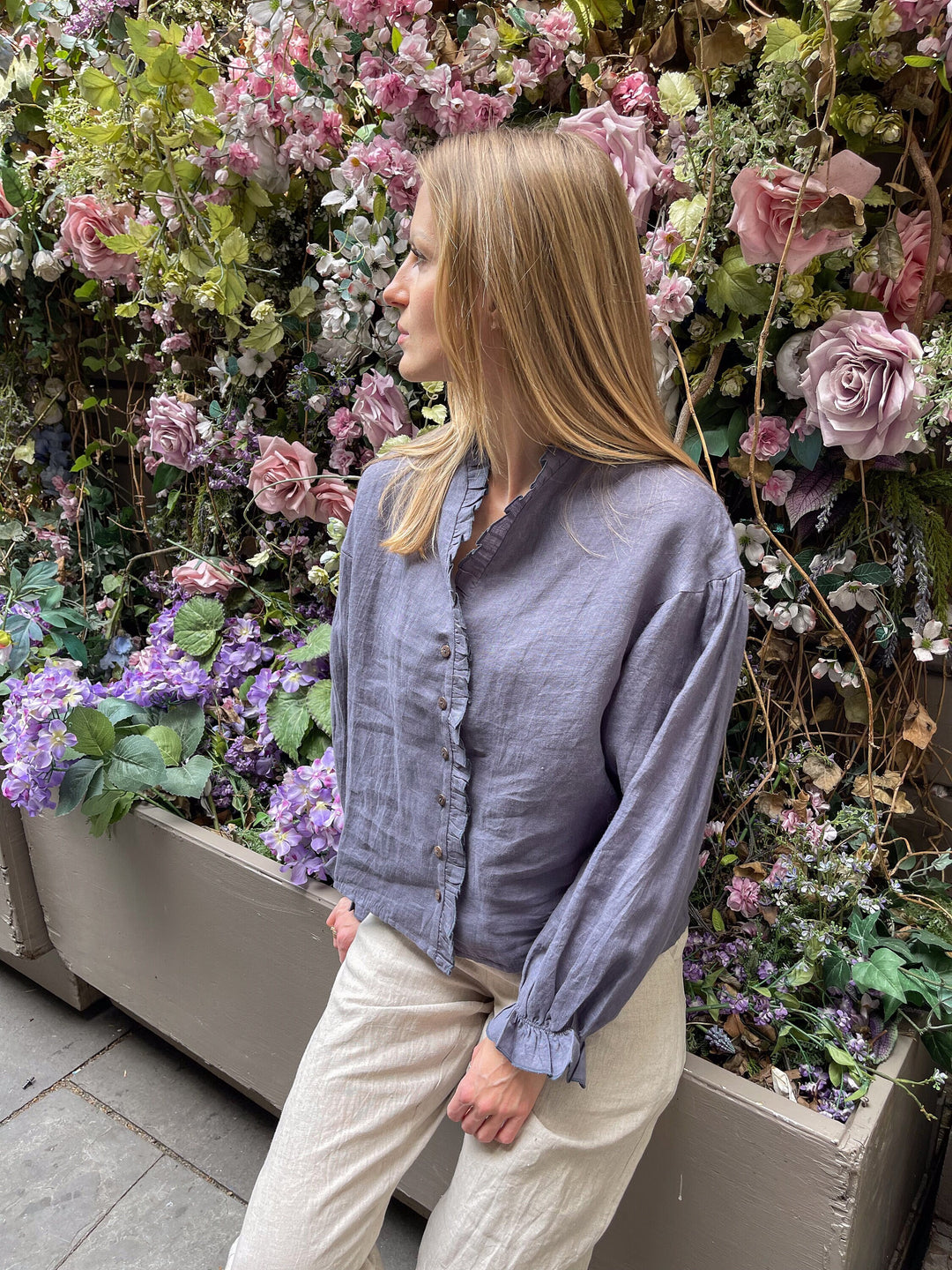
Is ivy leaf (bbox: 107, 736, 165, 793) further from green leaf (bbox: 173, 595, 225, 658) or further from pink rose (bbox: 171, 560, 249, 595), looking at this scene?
pink rose (bbox: 171, 560, 249, 595)

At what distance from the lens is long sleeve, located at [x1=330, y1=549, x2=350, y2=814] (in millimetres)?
1177

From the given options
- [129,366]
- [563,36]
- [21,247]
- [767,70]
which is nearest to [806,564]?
Result: [767,70]

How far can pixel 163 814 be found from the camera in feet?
5.59

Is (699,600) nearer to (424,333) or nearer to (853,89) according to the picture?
(424,333)

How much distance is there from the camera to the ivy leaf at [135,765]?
64.7 inches

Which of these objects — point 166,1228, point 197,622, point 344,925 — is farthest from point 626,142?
point 166,1228

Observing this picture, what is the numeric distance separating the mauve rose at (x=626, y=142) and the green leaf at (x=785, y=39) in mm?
188

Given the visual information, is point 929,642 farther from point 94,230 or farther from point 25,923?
point 25,923

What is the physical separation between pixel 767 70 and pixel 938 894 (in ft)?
3.91

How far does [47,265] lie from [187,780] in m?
1.25

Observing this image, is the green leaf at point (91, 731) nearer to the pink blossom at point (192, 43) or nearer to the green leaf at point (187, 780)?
the green leaf at point (187, 780)

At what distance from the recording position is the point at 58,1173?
1.71 meters

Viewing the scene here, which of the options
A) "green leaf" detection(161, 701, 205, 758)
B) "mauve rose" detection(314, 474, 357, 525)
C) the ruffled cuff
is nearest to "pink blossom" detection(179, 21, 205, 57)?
"mauve rose" detection(314, 474, 357, 525)

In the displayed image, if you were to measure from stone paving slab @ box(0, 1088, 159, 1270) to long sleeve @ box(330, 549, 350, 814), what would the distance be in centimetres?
103
